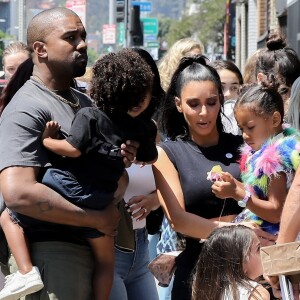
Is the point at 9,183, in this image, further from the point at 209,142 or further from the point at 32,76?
the point at 209,142

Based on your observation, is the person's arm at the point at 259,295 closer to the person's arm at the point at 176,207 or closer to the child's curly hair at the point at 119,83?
the person's arm at the point at 176,207

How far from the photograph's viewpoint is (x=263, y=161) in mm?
4637

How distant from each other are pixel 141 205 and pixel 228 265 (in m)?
1.02

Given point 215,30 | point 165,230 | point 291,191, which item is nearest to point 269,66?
point 165,230

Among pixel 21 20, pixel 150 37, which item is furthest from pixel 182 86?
pixel 150 37

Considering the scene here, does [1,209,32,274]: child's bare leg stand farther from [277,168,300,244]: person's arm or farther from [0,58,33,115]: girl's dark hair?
[277,168,300,244]: person's arm

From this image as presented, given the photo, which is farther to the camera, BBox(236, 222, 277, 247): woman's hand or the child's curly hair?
BBox(236, 222, 277, 247): woman's hand

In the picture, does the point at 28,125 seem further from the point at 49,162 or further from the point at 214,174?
the point at 214,174

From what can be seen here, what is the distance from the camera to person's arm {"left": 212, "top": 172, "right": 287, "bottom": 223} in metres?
4.57

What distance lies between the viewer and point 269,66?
653cm

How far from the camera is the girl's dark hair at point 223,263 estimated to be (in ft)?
13.9

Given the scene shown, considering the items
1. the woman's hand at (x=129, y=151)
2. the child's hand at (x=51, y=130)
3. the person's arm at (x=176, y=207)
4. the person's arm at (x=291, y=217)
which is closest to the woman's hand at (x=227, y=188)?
the person's arm at (x=176, y=207)

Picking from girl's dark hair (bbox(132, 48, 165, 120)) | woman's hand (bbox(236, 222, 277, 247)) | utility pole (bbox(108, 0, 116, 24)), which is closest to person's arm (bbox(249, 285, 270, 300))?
woman's hand (bbox(236, 222, 277, 247))

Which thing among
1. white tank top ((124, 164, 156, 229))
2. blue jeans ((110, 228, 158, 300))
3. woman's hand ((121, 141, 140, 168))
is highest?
woman's hand ((121, 141, 140, 168))
